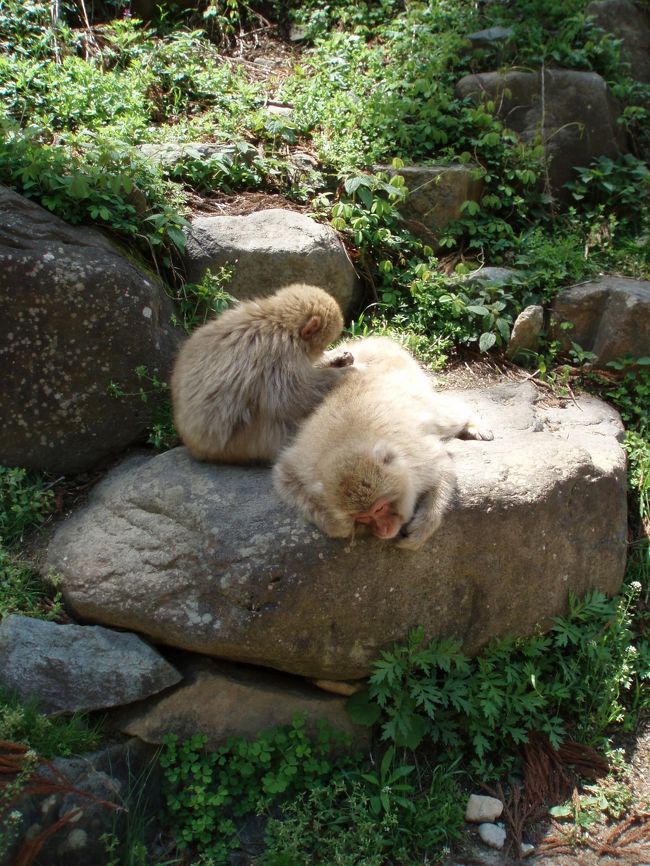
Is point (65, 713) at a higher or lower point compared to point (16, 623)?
lower

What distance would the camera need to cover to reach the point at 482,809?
4172mm

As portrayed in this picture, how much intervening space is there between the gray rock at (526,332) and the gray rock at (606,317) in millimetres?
160

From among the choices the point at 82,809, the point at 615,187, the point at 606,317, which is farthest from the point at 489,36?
the point at 82,809

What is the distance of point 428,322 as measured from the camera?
6.29 metres

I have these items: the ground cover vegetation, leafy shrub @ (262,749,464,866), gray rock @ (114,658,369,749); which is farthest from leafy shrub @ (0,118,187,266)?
leafy shrub @ (262,749,464,866)

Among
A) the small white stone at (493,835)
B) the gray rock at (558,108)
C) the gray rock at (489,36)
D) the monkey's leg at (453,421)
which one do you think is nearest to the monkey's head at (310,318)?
the monkey's leg at (453,421)

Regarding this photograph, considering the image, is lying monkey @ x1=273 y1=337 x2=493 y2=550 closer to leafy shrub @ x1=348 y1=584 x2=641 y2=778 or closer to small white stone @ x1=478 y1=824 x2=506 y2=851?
leafy shrub @ x1=348 y1=584 x2=641 y2=778

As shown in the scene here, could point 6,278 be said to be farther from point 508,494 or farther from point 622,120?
point 622,120

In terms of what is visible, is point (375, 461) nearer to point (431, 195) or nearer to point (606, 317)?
point (606, 317)

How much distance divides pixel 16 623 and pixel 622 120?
7232 mm

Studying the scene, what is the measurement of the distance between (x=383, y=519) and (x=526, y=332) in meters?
2.88

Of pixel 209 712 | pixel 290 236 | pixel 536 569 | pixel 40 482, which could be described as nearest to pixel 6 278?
pixel 40 482

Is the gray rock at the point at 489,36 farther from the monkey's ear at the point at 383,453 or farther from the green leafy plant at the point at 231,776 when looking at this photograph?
the green leafy plant at the point at 231,776

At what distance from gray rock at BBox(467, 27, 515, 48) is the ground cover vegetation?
10 centimetres
